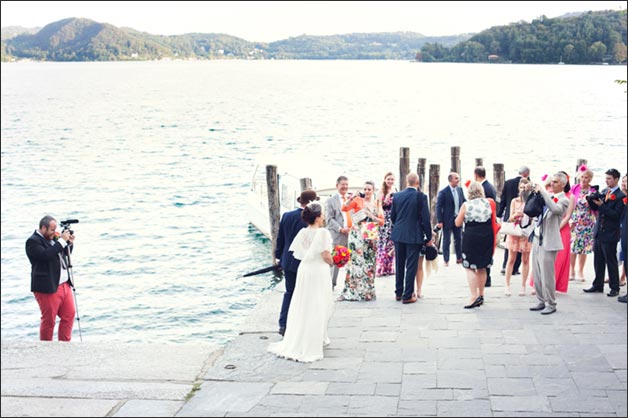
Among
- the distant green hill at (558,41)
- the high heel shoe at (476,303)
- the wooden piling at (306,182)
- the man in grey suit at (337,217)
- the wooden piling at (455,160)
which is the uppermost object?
the distant green hill at (558,41)

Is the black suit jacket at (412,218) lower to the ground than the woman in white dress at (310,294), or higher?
higher

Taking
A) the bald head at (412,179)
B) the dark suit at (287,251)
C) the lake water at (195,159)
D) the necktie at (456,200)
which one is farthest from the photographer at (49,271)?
the necktie at (456,200)

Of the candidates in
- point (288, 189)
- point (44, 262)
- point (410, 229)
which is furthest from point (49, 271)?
point (288, 189)

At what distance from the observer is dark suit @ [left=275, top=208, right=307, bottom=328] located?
909 centimetres

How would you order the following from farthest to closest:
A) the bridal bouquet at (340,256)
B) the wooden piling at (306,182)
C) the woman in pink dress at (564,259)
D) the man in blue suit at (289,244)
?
the wooden piling at (306,182) < the woman in pink dress at (564,259) < the man in blue suit at (289,244) < the bridal bouquet at (340,256)

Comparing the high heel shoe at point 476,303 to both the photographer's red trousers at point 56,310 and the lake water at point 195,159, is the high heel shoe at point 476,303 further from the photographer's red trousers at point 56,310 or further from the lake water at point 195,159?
the lake water at point 195,159

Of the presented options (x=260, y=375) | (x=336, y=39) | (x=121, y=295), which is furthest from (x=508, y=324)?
(x=336, y=39)

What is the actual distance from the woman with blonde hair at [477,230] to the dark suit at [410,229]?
0.59 meters

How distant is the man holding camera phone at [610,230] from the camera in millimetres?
10406

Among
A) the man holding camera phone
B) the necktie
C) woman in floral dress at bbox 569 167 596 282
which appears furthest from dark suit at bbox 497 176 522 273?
the man holding camera phone

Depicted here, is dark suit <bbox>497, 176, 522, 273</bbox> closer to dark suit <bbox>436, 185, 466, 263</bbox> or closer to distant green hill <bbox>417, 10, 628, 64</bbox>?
dark suit <bbox>436, 185, 466, 263</bbox>

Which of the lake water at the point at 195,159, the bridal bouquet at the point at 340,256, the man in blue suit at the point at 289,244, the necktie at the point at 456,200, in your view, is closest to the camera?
the bridal bouquet at the point at 340,256

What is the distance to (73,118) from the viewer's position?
80000 millimetres

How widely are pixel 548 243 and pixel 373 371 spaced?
3382 mm
